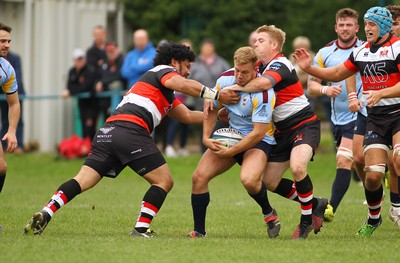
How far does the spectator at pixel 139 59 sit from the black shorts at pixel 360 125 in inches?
315

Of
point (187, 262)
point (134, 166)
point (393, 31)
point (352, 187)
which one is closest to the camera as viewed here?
point (187, 262)

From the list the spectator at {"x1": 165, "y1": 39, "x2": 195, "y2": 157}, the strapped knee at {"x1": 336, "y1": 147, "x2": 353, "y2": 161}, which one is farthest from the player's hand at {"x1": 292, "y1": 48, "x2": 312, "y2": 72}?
the spectator at {"x1": 165, "y1": 39, "x2": 195, "y2": 157}

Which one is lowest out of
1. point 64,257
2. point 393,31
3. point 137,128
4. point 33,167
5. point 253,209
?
point 33,167

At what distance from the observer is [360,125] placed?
1080cm

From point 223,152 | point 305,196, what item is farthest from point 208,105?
point 305,196

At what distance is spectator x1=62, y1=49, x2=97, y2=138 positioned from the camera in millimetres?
19469

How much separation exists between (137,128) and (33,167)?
9375 mm

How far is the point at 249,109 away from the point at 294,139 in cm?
64

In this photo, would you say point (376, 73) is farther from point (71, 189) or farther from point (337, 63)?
point (71, 189)

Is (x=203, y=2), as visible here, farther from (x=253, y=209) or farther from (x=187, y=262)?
(x=187, y=262)

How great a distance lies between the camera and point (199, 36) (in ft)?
74.8

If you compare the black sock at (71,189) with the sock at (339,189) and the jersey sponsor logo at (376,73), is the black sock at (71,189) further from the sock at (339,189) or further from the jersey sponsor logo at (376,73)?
the sock at (339,189)

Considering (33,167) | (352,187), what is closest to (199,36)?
(33,167)

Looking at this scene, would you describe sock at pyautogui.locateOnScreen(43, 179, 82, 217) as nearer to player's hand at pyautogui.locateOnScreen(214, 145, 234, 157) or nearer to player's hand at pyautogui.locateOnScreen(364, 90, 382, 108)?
player's hand at pyautogui.locateOnScreen(214, 145, 234, 157)
